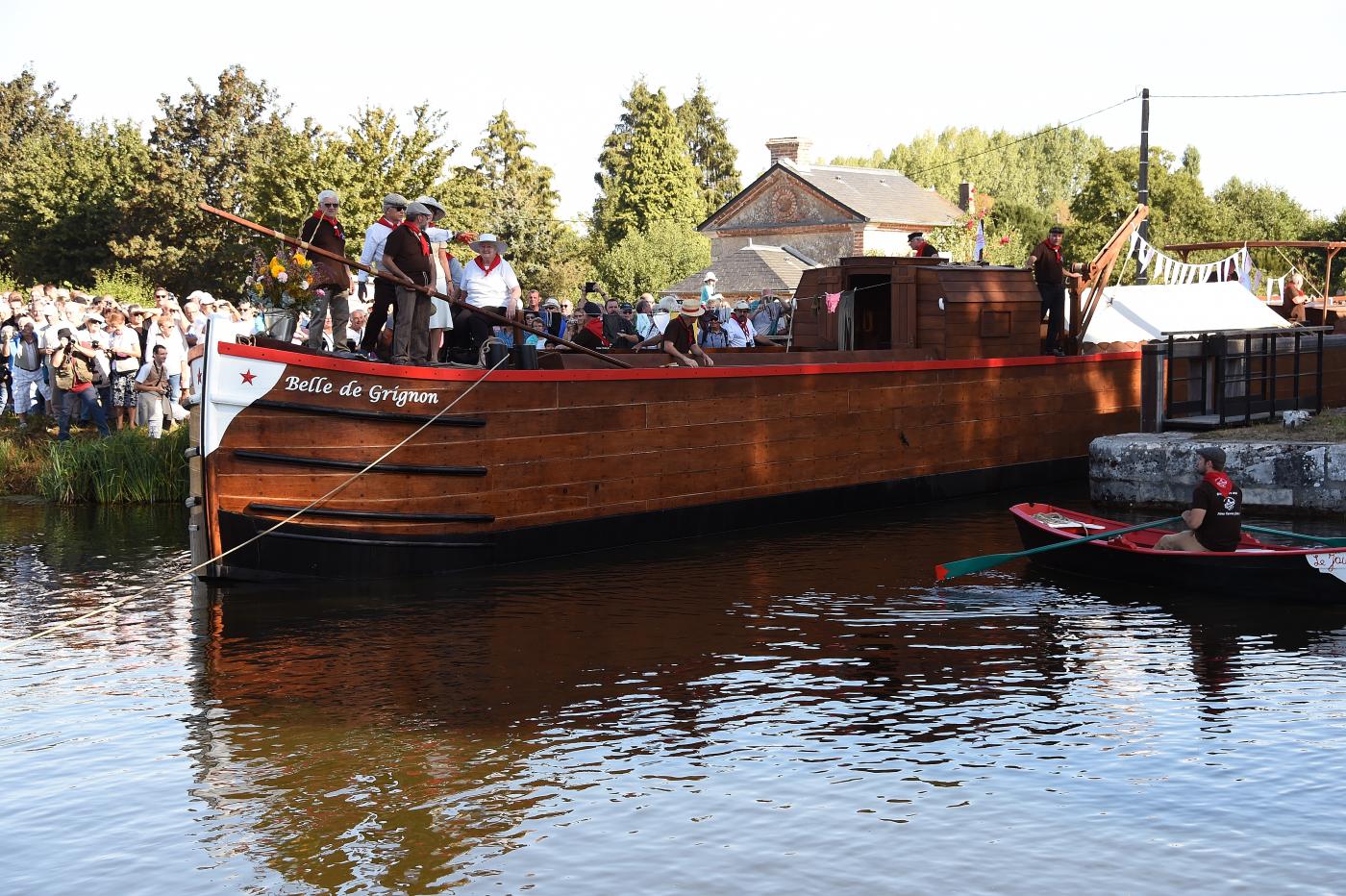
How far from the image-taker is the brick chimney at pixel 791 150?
231 ft

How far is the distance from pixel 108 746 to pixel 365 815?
208 cm

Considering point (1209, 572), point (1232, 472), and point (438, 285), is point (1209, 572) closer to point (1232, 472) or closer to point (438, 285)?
point (1232, 472)

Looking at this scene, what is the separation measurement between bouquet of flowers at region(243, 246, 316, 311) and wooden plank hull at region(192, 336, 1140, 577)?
2.71ft

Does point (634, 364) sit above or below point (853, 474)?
above

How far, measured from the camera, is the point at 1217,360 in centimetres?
1928

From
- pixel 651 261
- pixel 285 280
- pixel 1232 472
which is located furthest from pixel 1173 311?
pixel 651 261

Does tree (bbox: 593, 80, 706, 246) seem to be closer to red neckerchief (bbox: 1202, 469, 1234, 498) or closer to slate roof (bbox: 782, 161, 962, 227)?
slate roof (bbox: 782, 161, 962, 227)

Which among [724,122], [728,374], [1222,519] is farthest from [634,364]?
[724,122]

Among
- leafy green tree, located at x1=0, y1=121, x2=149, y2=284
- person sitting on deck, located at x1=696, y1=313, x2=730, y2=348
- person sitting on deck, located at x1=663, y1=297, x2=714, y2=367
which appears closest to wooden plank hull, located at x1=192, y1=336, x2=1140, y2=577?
person sitting on deck, located at x1=663, y1=297, x2=714, y2=367

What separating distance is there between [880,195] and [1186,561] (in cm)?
5850

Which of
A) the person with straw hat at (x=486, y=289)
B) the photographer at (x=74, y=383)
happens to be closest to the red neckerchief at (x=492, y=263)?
the person with straw hat at (x=486, y=289)

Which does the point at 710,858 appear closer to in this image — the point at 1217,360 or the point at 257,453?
the point at 257,453

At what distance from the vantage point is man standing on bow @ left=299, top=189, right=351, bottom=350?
525 inches

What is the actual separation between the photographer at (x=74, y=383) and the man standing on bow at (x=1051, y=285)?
12381 millimetres
